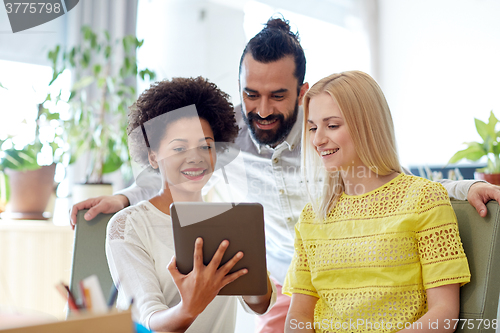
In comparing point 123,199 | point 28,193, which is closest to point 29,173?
point 28,193

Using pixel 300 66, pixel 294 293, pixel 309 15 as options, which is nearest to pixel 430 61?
pixel 309 15

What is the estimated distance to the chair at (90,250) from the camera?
3.55 ft

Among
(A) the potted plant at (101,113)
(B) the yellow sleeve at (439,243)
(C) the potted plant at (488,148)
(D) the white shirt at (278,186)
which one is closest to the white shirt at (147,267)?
(B) the yellow sleeve at (439,243)

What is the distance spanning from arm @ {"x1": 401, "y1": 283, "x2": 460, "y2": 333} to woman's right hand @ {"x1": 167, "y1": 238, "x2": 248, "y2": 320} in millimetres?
334

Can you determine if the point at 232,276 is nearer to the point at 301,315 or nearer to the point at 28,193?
the point at 301,315

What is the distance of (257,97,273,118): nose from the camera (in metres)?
1.28

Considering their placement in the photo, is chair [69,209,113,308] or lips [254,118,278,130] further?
lips [254,118,278,130]

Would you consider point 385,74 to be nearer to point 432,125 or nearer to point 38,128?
point 432,125

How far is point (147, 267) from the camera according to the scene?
89 cm

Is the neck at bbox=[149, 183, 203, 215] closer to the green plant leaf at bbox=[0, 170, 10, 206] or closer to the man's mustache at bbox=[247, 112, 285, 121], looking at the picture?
the man's mustache at bbox=[247, 112, 285, 121]

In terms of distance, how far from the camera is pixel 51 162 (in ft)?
5.64

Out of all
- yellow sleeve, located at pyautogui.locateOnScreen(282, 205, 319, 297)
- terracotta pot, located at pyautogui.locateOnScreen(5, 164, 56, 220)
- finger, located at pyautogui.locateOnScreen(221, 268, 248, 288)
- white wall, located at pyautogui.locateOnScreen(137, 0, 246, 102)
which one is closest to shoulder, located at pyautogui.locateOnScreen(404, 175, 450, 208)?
yellow sleeve, located at pyautogui.locateOnScreen(282, 205, 319, 297)

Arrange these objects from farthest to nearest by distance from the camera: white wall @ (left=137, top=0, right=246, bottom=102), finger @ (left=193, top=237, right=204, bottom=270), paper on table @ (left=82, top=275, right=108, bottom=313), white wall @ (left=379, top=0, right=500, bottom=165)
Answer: white wall @ (left=379, top=0, right=500, bottom=165), white wall @ (left=137, top=0, right=246, bottom=102), finger @ (left=193, top=237, right=204, bottom=270), paper on table @ (left=82, top=275, right=108, bottom=313)

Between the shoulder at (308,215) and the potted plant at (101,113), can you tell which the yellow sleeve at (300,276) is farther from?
the potted plant at (101,113)
